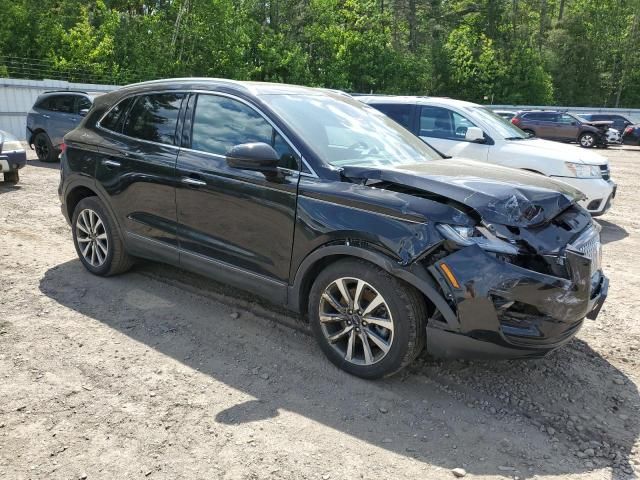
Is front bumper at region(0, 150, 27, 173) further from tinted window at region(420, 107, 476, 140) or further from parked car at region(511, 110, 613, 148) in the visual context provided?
parked car at region(511, 110, 613, 148)

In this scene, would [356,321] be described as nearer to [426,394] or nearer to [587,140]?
[426,394]

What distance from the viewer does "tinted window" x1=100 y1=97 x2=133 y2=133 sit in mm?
4871

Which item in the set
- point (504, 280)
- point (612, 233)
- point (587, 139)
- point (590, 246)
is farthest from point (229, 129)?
point (587, 139)

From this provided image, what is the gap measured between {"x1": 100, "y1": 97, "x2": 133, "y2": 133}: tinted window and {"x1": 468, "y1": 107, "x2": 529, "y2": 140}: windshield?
18.1ft

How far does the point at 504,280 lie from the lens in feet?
9.64

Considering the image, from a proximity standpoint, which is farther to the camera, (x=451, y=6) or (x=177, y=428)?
(x=451, y=6)

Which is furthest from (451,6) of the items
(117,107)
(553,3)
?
(117,107)

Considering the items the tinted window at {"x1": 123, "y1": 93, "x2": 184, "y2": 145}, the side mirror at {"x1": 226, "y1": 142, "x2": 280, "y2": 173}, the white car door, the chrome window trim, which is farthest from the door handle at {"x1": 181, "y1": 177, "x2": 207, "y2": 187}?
the white car door

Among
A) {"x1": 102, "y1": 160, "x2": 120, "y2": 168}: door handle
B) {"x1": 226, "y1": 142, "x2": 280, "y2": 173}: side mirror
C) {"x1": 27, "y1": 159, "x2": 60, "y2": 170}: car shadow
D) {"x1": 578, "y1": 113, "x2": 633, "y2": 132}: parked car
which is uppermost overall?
{"x1": 578, "y1": 113, "x2": 633, "y2": 132}: parked car

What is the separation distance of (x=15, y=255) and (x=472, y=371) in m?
4.82

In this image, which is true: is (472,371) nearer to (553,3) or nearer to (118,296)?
(118,296)

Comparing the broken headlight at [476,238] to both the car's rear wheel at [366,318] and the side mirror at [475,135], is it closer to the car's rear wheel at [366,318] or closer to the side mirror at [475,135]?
the car's rear wheel at [366,318]

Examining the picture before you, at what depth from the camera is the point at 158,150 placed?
14.6 feet

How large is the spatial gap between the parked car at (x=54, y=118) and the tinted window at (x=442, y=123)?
303 inches
